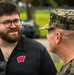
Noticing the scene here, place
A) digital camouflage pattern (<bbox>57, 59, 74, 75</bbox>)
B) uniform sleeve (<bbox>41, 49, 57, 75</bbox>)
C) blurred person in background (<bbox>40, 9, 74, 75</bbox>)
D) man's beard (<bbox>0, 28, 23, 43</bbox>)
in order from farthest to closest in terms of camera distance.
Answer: uniform sleeve (<bbox>41, 49, 57, 75</bbox>)
man's beard (<bbox>0, 28, 23, 43</bbox>)
blurred person in background (<bbox>40, 9, 74, 75</bbox>)
digital camouflage pattern (<bbox>57, 59, 74, 75</bbox>)

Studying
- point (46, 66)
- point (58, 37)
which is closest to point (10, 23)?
point (46, 66)

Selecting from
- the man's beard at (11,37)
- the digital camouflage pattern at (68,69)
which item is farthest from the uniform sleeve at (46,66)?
the digital camouflage pattern at (68,69)

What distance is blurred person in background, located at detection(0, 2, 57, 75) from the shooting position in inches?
160

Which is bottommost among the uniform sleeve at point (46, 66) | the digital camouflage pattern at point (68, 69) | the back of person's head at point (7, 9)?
the uniform sleeve at point (46, 66)

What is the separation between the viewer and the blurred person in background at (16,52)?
4055 mm

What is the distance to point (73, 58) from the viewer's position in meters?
2.84

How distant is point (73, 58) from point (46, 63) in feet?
4.40

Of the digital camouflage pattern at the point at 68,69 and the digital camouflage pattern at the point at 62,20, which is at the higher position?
the digital camouflage pattern at the point at 62,20

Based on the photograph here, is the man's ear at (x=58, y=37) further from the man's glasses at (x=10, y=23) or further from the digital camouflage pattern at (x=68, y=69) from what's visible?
A: the man's glasses at (x=10, y=23)

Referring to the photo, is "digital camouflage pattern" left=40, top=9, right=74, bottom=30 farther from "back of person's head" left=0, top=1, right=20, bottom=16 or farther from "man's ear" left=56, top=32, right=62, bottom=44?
"back of person's head" left=0, top=1, right=20, bottom=16

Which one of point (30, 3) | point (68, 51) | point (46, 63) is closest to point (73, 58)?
point (68, 51)

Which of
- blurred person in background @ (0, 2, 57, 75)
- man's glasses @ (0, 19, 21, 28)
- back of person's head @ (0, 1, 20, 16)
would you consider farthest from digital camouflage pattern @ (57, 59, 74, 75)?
back of person's head @ (0, 1, 20, 16)

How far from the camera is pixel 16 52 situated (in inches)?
164

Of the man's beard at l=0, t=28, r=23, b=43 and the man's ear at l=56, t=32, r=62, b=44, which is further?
the man's beard at l=0, t=28, r=23, b=43
